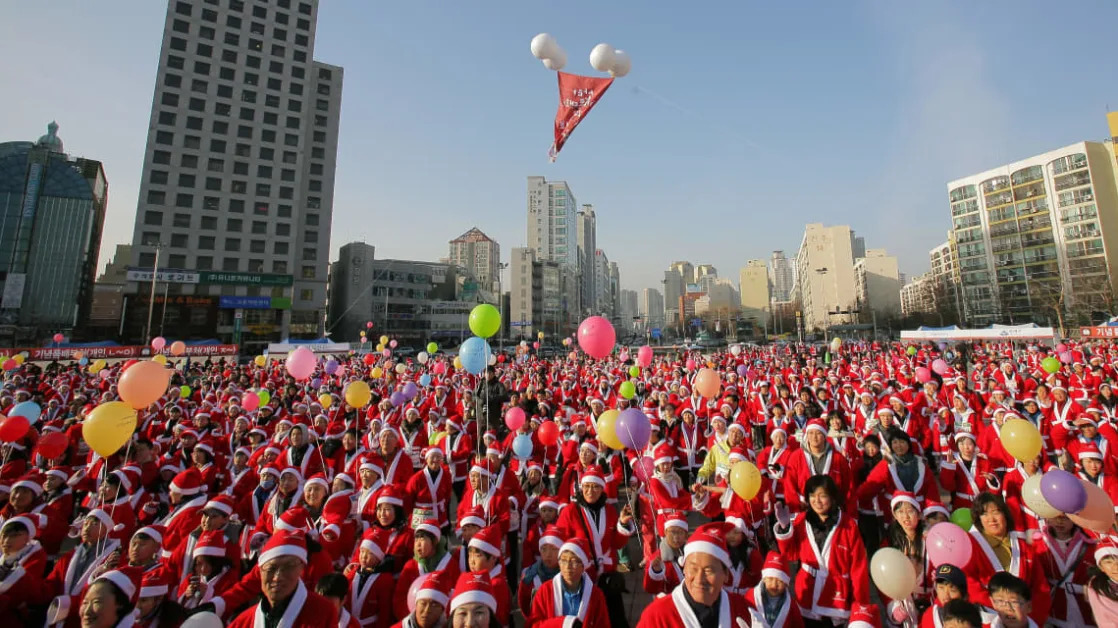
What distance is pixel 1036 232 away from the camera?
5703 cm

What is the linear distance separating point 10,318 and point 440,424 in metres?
71.2

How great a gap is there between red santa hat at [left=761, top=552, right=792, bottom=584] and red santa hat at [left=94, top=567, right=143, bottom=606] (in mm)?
3823

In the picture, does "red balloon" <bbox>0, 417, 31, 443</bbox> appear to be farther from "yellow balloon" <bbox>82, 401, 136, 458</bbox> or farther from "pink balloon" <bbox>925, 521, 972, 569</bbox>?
"pink balloon" <bbox>925, 521, 972, 569</bbox>

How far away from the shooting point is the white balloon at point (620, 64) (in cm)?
738

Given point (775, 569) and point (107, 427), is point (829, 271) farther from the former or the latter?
point (107, 427)

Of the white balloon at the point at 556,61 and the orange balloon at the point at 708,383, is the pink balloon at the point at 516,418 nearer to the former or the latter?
the orange balloon at the point at 708,383

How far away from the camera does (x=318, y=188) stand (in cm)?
4972

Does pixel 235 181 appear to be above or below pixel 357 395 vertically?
above

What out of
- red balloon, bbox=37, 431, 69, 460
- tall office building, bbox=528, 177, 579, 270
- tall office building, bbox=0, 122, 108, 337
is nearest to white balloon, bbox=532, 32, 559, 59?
red balloon, bbox=37, 431, 69, 460

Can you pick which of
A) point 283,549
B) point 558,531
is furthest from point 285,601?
point 558,531

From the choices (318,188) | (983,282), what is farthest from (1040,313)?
(318,188)

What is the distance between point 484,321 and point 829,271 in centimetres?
10350

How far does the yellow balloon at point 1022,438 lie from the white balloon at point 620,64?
22.6ft

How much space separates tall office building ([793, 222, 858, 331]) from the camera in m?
90.8
